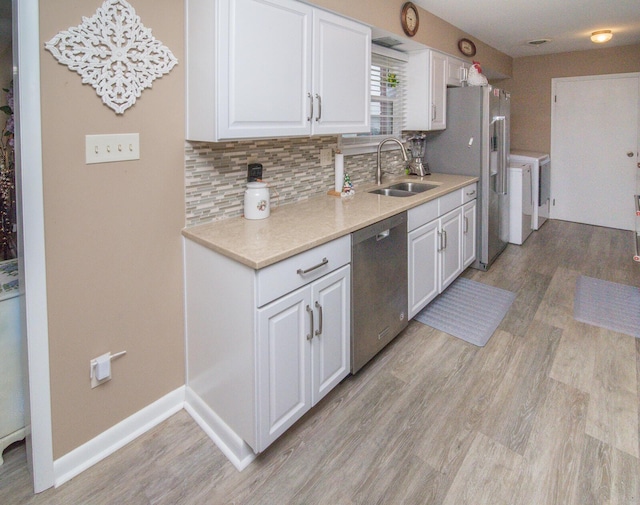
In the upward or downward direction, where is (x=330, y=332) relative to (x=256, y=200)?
downward

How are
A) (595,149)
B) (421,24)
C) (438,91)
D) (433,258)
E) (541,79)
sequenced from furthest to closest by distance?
1. (541,79)
2. (595,149)
3. (438,91)
4. (421,24)
5. (433,258)

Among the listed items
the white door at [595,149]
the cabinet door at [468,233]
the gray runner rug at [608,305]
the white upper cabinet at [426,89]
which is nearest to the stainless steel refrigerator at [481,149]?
the cabinet door at [468,233]

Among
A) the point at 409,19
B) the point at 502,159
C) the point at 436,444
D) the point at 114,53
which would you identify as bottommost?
the point at 436,444

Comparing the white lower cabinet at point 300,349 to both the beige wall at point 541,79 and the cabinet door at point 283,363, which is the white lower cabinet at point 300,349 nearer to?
the cabinet door at point 283,363

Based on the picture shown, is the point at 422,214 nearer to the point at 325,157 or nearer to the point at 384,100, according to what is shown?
the point at 325,157

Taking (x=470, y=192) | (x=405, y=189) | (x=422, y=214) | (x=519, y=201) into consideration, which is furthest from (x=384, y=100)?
(x=519, y=201)

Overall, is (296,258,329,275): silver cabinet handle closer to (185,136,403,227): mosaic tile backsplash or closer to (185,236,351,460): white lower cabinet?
(185,236,351,460): white lower cabinet

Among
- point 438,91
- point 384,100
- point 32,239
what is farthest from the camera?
point 438,91

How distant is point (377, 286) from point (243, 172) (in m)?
0.94

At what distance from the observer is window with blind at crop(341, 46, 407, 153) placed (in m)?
3.09

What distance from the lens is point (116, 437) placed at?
1.77m

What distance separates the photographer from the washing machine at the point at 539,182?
15.6ft

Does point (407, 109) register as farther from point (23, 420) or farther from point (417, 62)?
point (23, 420)

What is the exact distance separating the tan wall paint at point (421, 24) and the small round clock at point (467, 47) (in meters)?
0.05
